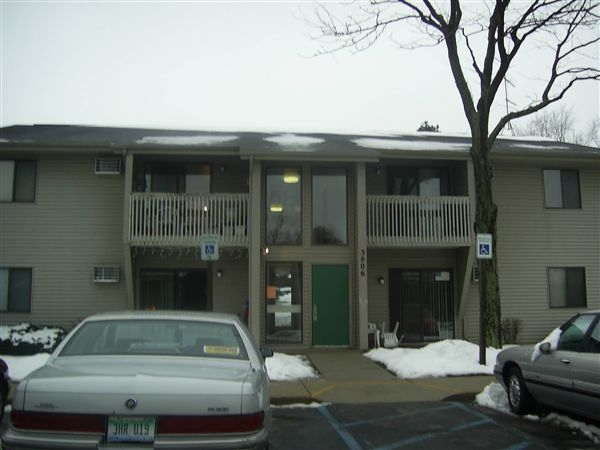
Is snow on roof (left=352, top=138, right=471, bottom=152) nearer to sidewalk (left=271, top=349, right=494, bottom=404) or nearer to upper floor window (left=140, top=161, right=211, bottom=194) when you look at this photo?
upper floor window (left=140, top=161, right=211, bottom=194)

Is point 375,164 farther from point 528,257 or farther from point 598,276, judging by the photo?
point 598,276

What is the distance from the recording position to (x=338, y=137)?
19.4m

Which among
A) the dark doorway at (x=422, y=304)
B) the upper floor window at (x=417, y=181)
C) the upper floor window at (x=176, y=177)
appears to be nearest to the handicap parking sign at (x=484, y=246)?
the dark doorway at (x=422, y=304)

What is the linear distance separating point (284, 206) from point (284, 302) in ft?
8.66

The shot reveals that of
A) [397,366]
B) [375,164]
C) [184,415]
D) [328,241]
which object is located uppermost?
[375,164]

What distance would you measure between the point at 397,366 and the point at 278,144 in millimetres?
6677

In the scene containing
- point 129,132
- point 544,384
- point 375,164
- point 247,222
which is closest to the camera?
point 544,384

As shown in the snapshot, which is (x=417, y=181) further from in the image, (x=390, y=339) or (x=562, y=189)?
(x=390, y=339)

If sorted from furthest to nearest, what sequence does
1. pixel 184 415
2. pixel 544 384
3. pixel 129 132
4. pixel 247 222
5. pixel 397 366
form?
pixel 129 132 < pixel 247 222 < pixel 397 366 < pixel 544 384 < pixel 184 415

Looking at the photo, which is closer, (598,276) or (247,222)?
(247,222)

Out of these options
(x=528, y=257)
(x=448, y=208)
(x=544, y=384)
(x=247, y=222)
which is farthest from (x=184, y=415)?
(x=528, y=257)

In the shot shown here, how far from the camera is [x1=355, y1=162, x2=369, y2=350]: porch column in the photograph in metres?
15.5

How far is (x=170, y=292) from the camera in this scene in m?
16.8

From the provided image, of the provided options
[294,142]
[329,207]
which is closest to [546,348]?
[329,207]
